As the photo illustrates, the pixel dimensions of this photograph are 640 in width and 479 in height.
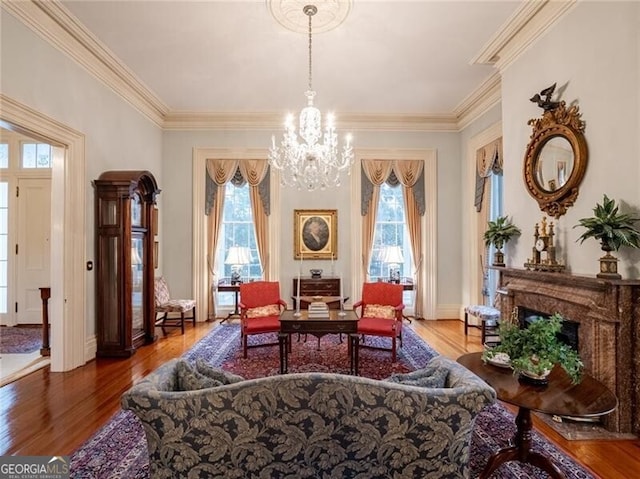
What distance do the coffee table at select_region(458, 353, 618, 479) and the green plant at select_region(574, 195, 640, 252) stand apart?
104cm

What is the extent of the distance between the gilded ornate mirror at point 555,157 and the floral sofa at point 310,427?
256 centimetres

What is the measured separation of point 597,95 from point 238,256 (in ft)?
16.9

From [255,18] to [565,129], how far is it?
3.20 metres

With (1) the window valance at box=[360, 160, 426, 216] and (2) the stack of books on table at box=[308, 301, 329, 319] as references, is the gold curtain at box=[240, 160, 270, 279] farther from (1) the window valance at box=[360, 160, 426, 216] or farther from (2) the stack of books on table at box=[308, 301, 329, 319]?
(2) the stack of books on table at box=[308, 301, 329, 319]

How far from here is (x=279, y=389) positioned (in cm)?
140

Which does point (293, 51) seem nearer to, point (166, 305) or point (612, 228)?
point (612, 228)

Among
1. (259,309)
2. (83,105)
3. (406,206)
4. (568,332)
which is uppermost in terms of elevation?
(83,105)

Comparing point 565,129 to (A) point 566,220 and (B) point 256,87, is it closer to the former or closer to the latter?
(A) point 566,220

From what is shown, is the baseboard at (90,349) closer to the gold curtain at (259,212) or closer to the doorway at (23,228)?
the doorway at (23,228)

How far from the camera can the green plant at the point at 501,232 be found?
3.91 m

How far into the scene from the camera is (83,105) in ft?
13.3

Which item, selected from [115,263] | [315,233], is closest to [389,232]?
[315,233]

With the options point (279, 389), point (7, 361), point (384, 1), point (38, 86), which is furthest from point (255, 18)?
point (7, 361)

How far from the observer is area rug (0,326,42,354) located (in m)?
4.47
